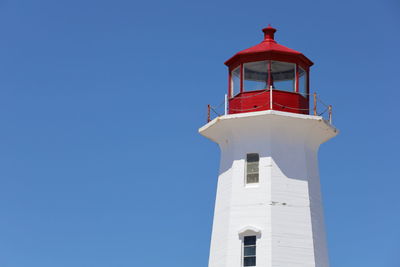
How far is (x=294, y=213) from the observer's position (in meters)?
32.6

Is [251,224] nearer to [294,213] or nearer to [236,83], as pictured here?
[294,213]

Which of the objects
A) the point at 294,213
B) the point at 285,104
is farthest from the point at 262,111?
the point at 294,213

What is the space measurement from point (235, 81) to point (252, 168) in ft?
9.37

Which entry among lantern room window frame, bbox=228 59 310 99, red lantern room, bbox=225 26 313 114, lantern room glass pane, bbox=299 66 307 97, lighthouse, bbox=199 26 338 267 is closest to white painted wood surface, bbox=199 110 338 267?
lighthouse, bbox=199 26 338 267

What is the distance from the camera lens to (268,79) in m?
33.7

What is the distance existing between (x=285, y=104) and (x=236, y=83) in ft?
5.89

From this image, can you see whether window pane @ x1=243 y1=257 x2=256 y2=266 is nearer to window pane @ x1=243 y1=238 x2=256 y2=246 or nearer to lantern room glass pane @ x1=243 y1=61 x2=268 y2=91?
window pane @ x1=243 y1=238 x2=256 y2=246

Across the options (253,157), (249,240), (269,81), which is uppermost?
(269,81)

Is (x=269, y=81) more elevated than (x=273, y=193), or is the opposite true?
(x=269, y=81)

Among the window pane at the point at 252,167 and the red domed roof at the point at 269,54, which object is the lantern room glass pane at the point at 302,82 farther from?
the window pane at the point at 252,167

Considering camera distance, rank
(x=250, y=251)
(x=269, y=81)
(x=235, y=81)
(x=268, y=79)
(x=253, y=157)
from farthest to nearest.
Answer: (x=235, y=81) < (x=268, y=79) < (x=269, y=81) < (x=253, y=157) < (x=250, y=251)

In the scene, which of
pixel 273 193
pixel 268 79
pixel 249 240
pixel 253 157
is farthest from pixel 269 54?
pixel 249 240

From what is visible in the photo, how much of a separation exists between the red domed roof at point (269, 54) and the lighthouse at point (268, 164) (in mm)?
30

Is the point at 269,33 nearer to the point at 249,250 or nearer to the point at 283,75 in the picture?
the point at 283,75
